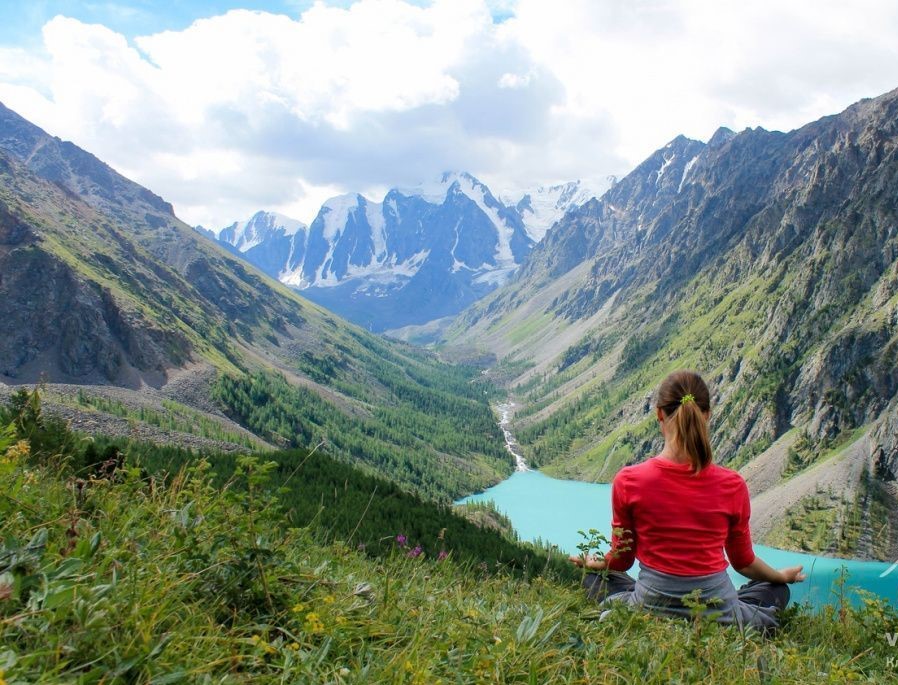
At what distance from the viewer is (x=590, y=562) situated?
7.17m

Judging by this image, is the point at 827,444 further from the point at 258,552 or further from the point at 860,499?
the point at 258,552

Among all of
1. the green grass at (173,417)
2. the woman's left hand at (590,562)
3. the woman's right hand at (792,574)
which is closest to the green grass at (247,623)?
the woman's left hand at (590,562)

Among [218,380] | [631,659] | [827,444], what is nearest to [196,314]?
[218,380]

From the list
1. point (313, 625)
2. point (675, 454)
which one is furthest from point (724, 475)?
point (313, 625)

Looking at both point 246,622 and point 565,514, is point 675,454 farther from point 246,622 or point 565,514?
point 565,514

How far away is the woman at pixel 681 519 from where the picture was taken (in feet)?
23.7

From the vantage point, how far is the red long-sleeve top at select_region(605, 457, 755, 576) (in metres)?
7.32

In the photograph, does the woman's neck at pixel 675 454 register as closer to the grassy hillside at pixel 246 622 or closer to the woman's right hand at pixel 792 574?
the grassy hillside at pixel 246 622

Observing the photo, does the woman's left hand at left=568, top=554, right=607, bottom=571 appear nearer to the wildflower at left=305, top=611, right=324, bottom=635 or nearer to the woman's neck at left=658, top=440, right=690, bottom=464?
the woman's neck at left=658, top=440, right=690, bottom=464

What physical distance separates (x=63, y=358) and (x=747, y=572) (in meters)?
146

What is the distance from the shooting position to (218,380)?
14312 centimetres

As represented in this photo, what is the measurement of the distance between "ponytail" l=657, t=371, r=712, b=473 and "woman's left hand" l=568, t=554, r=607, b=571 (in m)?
1.60

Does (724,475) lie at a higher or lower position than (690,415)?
lower

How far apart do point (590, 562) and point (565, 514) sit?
149 meters
